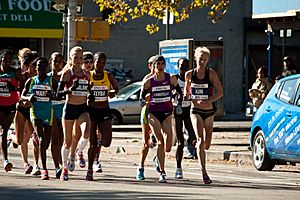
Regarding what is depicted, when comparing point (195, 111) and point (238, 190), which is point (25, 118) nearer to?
point (195, 111)

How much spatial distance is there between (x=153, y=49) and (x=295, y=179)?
78.3 feet

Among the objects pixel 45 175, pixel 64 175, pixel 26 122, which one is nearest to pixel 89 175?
pixel 64 175

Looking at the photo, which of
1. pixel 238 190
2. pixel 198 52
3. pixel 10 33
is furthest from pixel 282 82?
pixel 10 33

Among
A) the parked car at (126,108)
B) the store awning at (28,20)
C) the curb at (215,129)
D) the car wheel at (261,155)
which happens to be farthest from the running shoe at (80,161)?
the store awning at (28,20)

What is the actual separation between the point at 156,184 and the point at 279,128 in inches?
110

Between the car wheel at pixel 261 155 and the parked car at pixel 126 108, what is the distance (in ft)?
43.4

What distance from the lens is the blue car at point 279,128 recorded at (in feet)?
47.6

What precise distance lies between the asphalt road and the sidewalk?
0.89 ft

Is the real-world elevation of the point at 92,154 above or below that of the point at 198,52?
below

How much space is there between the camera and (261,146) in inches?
626

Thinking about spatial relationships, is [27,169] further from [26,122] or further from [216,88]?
[216,88]

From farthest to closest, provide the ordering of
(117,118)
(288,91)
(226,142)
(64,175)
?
(117,118) → (226,142) → (288,91) → (64,175)

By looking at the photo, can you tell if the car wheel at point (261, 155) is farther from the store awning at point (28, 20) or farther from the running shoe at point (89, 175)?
the store awning at point (28, 20)

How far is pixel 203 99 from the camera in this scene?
13.6 meters
